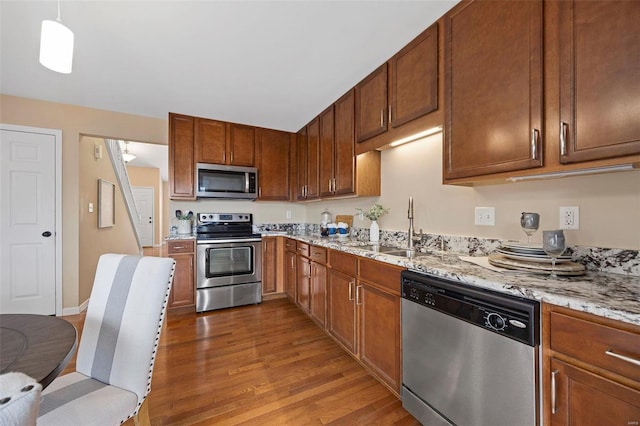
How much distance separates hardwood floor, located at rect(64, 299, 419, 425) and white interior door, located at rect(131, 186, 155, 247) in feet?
21.6

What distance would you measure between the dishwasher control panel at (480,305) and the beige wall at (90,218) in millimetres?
3768

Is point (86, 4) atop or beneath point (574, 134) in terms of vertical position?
atop

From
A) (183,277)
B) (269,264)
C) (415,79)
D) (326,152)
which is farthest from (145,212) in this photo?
(415,79)

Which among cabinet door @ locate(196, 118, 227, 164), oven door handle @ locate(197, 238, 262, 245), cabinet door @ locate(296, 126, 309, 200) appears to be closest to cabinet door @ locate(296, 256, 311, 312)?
oven door handle @ locate(197, 238, 262, 245)

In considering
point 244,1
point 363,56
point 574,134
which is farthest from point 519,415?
point 244,1

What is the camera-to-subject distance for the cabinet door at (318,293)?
95.3 inches

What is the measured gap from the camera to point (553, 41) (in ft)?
3.60

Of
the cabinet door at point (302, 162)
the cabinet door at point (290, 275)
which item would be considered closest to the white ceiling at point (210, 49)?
the cabinet door at point (302, 162)

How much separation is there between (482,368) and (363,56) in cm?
208

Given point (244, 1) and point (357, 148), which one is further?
point (357, 148)

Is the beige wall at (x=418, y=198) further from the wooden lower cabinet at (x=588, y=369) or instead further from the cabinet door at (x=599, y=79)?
the wooden lower cabinet at (x=588, y=369)

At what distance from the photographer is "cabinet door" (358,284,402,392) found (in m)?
1.59

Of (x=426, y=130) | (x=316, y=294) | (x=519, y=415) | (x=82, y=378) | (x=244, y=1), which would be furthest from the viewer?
(x=316, y=294)

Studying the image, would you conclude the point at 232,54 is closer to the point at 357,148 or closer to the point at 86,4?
the point at 86,4
